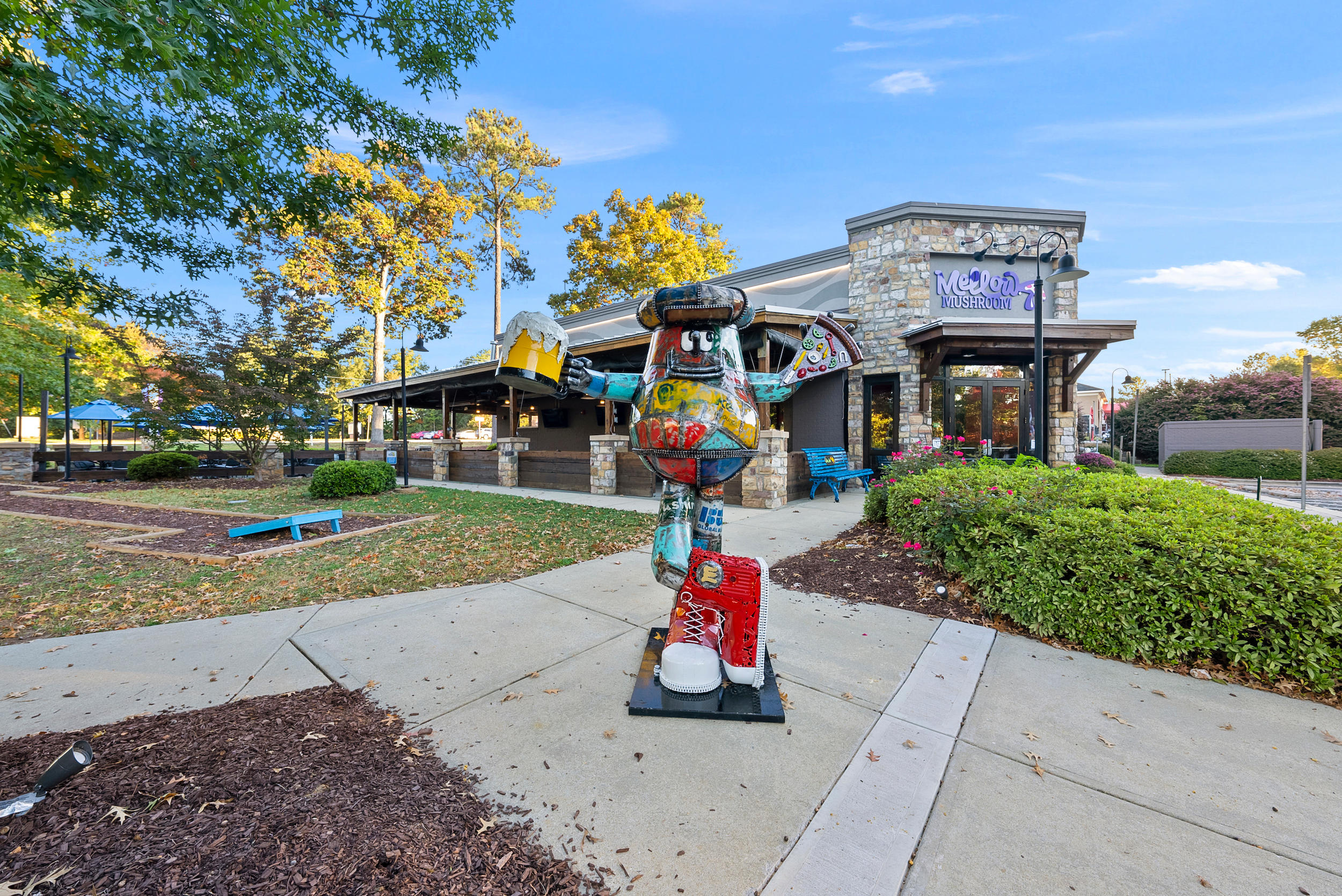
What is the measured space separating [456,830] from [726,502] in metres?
8.18

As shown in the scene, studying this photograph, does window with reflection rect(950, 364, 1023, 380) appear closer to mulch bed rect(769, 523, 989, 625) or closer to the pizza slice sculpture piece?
mulch bed rect(769, 523, 989, 625)

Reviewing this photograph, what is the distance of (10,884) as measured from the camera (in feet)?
4.32

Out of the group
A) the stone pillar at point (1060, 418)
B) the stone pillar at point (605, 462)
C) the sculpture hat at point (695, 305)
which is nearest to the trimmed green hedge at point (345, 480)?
the stone pillar at point (605, 462)

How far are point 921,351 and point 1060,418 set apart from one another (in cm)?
348

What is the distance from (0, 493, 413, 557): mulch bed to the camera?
19.2ft

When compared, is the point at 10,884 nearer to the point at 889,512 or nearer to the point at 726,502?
the point at 889,512

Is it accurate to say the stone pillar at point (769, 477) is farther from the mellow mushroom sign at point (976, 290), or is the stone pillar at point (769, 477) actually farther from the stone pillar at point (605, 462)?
the mellow mushroom sign at point (976, 290)

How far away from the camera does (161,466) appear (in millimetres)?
13141

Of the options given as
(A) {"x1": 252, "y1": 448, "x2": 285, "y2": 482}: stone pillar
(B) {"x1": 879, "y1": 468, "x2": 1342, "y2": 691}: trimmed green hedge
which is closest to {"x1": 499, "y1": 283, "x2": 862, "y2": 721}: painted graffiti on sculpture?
(B) {"x1": 879, "y1": 468, "x2": 1342, "y2": 691}: trimmed green hedge

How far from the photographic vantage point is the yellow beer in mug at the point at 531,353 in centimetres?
237

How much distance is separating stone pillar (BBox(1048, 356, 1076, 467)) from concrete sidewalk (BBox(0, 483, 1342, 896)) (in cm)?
1024

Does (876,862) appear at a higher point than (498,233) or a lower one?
lower

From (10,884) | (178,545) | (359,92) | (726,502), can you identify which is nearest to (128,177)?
(359,92)

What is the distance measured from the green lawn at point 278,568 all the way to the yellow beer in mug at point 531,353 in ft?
9.62
